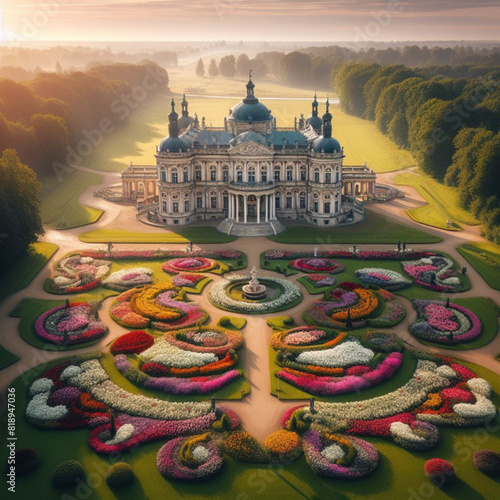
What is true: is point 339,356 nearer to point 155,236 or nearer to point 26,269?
point 26,269

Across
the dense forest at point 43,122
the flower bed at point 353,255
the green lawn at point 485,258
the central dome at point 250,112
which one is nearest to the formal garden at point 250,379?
the flower bed at point 353,255

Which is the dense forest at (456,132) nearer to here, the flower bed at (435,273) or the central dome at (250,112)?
the flower bed at (435,273)

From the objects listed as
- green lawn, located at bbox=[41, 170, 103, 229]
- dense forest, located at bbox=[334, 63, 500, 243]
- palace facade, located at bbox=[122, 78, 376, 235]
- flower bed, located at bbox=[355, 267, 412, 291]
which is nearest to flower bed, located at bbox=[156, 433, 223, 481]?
flower bed, located at bbox=[355, 267, 412, 291]

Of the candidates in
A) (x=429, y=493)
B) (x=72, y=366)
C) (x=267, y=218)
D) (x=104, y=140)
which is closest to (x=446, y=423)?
(x=429, y=493)

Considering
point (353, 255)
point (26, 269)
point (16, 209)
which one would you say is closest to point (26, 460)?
point (26, 269)

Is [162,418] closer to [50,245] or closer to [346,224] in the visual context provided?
[50,245]

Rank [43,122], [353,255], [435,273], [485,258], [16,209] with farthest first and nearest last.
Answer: [43,122]
[353,255]
[485,258]
[16,209]
[435,273]
